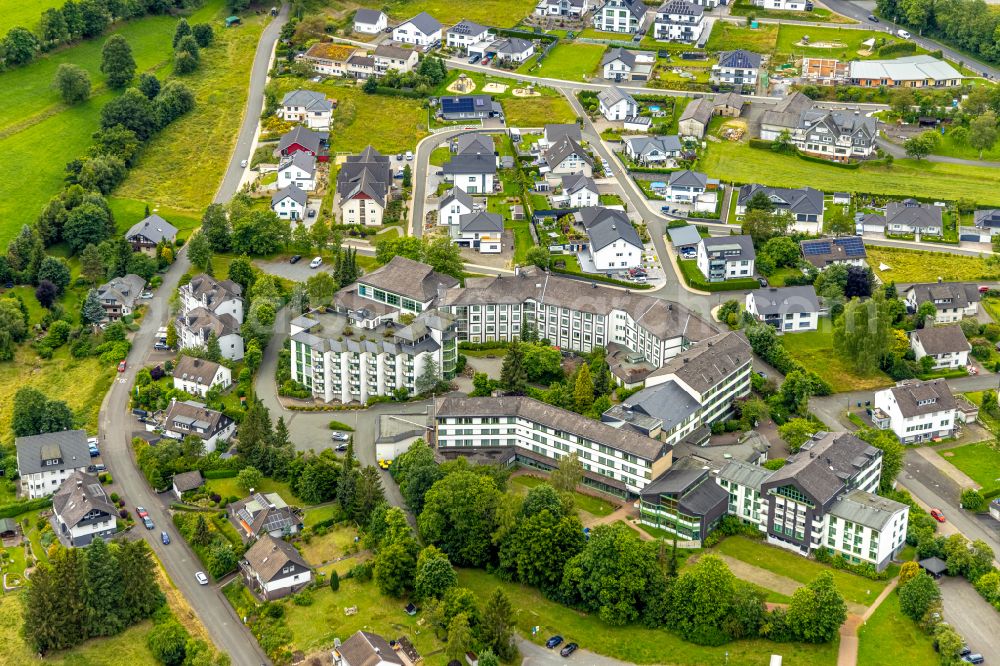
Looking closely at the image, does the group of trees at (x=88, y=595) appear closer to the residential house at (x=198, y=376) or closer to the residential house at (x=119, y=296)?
the residential house at (x=198, y=376)

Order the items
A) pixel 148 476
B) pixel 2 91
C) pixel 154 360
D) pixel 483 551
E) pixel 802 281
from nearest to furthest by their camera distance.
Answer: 1. pixel 483 551
2. pixel 148 476
3. pixel 154 360
4. pixel 802 281
5. pixel 2 91

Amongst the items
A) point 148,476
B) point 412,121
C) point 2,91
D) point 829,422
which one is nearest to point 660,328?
point 829,422

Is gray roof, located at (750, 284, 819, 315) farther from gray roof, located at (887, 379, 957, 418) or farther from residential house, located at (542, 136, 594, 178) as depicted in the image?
residential house, located at (542, 136, 594, 178)

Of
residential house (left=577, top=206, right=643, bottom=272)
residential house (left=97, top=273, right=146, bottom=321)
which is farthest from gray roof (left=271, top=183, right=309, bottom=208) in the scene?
residential house (left=577, top=206, right=643, bottom=272)

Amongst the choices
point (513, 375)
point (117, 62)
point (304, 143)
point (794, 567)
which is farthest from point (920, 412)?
point (117, 62)

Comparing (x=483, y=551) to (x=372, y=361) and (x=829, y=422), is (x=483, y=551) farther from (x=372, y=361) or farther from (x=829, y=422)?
(x=829, y=422)

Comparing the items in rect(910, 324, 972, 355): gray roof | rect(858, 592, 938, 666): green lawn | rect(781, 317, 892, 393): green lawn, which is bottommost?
rect(781, 317, 892, 393): green lawn

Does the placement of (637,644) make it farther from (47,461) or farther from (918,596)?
(47,461)
